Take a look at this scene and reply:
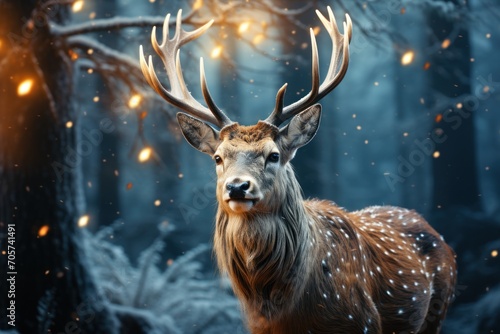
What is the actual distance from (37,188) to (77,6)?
4.61 feet

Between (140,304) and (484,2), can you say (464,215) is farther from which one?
(140,304)

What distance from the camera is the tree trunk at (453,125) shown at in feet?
14.8

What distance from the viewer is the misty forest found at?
454cm

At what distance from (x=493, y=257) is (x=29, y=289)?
3.37 metres

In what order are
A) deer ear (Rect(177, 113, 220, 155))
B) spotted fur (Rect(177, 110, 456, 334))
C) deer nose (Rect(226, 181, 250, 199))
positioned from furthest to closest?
deer ear (Rect(177, 113, 220, 155))
spotted fur (Rect(177, 110, 456, 334))
deer nose (Rect(226, 181, 250, 199))

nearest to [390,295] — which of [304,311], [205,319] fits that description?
[304,311]

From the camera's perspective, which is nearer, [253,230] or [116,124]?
[253,230]

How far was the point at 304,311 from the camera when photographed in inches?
125

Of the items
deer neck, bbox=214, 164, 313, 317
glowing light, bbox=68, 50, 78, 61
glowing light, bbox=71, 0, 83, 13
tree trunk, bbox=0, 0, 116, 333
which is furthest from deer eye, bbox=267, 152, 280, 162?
glowing light, bbox=71, 0, 83, 13

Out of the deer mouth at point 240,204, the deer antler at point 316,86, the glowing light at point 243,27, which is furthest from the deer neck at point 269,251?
the glowing light at point 243,27

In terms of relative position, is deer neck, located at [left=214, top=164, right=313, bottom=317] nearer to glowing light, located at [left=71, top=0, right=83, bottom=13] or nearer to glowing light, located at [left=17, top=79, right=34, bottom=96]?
glowing light, located at [left=17, top=79, right=34, bottom=96]

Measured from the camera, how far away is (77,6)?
15.5ft

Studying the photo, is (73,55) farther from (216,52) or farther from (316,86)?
(316,86)

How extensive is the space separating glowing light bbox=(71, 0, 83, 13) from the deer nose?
249cm
